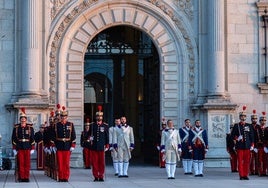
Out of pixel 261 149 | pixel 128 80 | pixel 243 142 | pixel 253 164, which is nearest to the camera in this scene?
pixel 243 142

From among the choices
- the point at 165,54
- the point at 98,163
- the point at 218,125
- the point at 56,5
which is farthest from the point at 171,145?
the point at 56,5

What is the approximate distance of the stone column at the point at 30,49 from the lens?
25.4 metres

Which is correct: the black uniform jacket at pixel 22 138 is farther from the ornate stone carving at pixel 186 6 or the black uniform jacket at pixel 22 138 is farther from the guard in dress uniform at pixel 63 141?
the ornate stone carving at pixel 186 6

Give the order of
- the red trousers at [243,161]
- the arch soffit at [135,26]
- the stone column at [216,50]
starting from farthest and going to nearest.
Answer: the arch soffit at [135,26]
the stone column at [216,50]
the red trousers at [243,161]

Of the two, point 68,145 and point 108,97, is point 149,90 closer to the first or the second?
point 68,145

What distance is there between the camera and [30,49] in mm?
25453

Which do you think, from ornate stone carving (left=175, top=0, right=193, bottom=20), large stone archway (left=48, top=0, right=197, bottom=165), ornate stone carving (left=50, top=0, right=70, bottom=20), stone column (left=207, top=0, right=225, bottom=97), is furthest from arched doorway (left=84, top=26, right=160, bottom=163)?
ornate stone carving (left=50, top=0, right=70, bottom=20)

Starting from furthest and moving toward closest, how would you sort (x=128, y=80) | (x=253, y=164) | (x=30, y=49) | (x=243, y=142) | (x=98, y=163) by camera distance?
(x=128, y=80) < (x=30, y=49) < (x=253, y=164) < (x=243, y=142) < (x=98, y=163)

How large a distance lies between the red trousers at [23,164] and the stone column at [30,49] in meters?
4.57

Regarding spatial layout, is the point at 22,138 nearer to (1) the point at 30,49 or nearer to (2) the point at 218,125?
(1) the point at 30,49

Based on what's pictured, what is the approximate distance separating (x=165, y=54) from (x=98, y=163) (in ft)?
23.9

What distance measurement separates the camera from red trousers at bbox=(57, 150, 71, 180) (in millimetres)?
20453

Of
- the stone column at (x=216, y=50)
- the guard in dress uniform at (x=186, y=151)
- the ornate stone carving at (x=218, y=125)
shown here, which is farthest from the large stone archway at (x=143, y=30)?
the guard in dress uniform at (x=186, y=151)

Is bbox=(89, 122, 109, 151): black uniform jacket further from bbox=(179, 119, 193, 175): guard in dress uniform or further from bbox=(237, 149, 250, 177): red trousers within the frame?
bbox=(237, 149, 250, 177): red trousers
